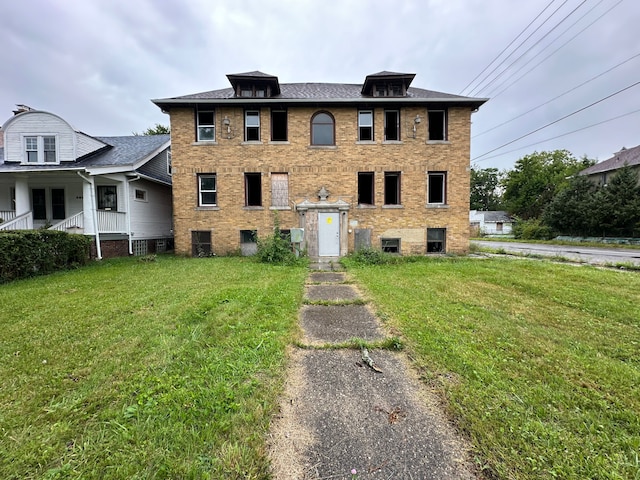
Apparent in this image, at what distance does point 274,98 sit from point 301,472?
1305 cm

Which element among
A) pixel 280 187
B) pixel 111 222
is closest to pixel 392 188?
pixel 280 187

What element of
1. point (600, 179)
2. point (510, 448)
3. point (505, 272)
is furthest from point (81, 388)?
point (600, 179)

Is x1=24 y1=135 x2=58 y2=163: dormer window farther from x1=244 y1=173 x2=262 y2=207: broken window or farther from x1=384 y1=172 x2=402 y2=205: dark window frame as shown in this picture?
x1=384 y1=172 x2=402 y2=205: dark window frame

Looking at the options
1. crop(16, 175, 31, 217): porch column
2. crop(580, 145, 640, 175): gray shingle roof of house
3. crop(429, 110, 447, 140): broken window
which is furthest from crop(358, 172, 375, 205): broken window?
crop(580, 145, 640, 175): gray shingle roof of house

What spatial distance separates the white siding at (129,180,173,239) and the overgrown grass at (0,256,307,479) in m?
7.95

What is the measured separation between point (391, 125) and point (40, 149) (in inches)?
614

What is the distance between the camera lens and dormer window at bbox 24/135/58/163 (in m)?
12.1

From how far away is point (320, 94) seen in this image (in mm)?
12945

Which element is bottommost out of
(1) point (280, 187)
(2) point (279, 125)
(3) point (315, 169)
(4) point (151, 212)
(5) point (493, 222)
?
(5) point (493, 222)

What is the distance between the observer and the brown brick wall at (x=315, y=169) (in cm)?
1231

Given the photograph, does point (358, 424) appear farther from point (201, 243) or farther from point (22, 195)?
point (22, 195)

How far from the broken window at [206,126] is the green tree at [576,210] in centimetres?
3061

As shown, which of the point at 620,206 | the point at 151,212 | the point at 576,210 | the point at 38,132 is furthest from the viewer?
the point at 576,210

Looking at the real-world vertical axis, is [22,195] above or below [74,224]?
above
